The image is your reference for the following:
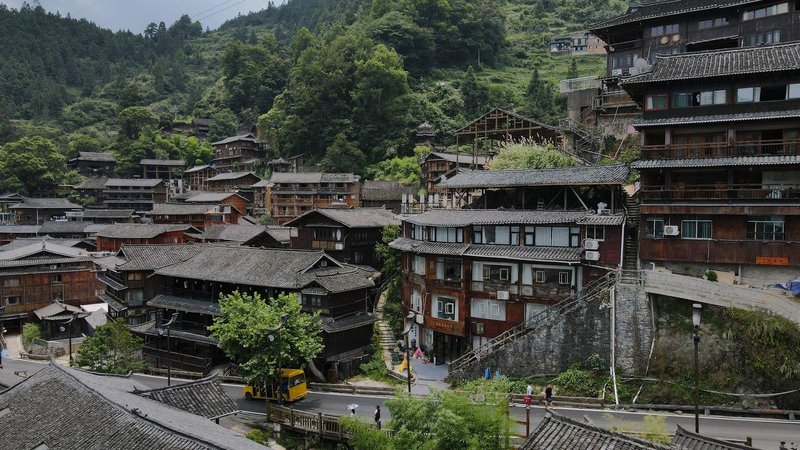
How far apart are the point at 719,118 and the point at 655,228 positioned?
7.61m

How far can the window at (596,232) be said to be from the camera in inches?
1324

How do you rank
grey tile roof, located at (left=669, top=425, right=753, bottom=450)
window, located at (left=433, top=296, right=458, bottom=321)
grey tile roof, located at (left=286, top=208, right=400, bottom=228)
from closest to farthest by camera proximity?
grey tile roof, located at (left=669, top=425, right=753, bottom=450), window, located at (left=433, top=296, right=458, bottom=321), grey tile roof, located at (left=286, top=208, right=400, bottom=228)

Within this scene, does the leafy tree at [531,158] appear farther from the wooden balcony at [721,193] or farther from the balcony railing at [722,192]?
the balcony railing at [722,192]

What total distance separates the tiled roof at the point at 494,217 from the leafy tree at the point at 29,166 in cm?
9197

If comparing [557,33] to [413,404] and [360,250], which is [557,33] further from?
[413,404]

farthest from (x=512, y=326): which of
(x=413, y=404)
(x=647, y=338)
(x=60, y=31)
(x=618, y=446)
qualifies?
(x=60, y=31)

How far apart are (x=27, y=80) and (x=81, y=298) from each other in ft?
440

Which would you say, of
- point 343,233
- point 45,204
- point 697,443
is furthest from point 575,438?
point 45,204

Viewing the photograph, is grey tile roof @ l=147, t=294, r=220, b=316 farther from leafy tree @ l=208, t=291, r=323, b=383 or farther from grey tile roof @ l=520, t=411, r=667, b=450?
grey tile roof @ l=520, t=411, r=667, b=450

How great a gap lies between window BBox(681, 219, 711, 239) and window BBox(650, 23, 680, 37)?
2750 centimetres

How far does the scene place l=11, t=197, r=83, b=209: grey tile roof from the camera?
90.2 m

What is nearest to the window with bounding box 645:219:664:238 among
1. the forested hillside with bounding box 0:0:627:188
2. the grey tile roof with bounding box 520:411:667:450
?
the grey tile roof with bounding box 520:411:667:450

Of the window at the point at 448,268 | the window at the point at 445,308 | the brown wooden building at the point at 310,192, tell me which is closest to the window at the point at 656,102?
the window at the point at 448,268

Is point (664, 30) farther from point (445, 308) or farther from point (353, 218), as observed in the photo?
point (445, 308)
